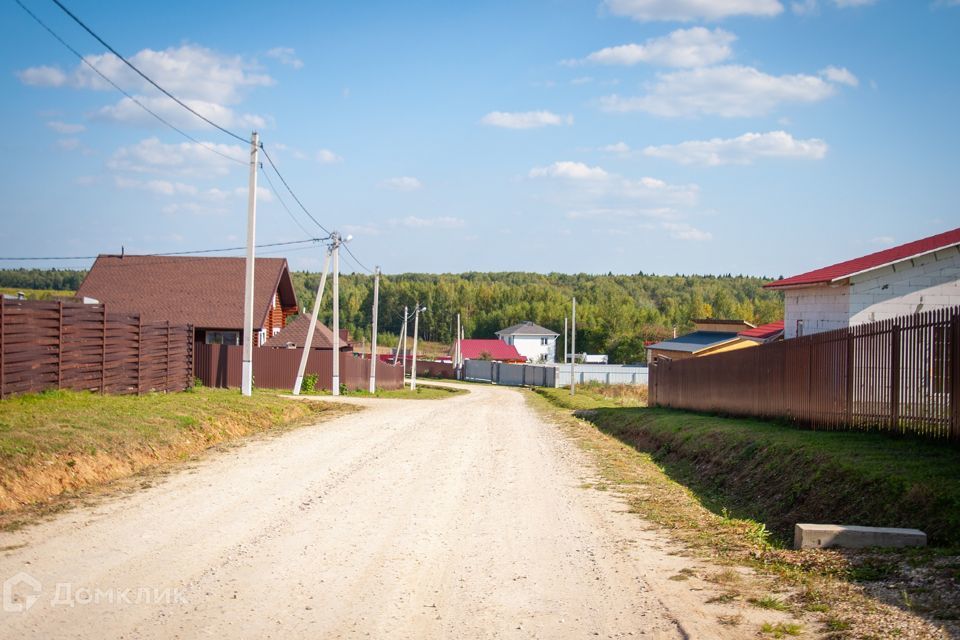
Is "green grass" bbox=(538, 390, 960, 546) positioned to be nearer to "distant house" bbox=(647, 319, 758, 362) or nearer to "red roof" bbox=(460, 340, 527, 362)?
"distant house" bbox=(647, 319, 758, 362)

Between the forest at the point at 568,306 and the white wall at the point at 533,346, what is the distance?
7884mm

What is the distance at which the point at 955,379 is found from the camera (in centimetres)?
962

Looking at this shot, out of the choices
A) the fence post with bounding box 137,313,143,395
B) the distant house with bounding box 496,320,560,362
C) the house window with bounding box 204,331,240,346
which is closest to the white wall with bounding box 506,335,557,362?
the distant house with bounding box 496,320,560,362

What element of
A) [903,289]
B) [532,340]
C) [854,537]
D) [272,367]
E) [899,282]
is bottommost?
[854,537]

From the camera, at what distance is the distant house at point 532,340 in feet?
446

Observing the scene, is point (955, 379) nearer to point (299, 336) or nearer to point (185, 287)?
point (185, 287)

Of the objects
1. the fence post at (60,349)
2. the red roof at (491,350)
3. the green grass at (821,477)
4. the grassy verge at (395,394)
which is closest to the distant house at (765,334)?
the green grass at (821,477)

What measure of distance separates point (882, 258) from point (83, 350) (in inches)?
700

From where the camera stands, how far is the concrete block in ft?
23.4

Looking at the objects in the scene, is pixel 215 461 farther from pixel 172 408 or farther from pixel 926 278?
pixel 926 278

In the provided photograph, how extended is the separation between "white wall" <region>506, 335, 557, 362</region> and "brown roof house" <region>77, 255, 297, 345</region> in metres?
93.4

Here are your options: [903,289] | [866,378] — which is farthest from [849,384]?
[903,289]

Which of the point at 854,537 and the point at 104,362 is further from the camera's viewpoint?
the point at 104,362

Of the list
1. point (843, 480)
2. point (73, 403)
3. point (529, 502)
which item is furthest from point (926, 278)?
point (73, 403)
